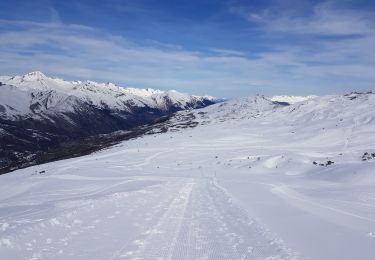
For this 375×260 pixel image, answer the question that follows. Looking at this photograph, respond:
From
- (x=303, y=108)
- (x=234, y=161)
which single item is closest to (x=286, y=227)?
(x=234, y=161)

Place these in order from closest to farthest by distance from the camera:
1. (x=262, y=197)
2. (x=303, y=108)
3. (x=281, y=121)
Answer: (x=262, y=197) → (x=281, y=121) → (x=303, y=108)

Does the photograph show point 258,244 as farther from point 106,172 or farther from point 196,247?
point 106,172

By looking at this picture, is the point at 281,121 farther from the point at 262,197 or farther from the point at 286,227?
the point at 286,227

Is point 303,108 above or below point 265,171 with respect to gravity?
above

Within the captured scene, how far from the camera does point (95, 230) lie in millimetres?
11891

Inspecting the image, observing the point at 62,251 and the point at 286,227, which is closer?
the point at 62,251

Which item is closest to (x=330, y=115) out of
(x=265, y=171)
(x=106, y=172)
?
(x=265, y=171)

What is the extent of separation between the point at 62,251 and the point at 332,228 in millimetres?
7531

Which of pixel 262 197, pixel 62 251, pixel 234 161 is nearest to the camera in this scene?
pixel 62 251

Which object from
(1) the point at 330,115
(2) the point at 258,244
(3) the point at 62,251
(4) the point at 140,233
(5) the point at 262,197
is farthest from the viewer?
(1) the point at 330,115

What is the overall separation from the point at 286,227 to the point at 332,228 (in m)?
1.30

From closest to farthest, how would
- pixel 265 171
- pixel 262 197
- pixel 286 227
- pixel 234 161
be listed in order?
pixel 286 227
pixel 262 197
pixel 265 171
pixel 234 161

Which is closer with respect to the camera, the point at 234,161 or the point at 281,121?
the point at 234,161

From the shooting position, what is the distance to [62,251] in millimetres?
9523
